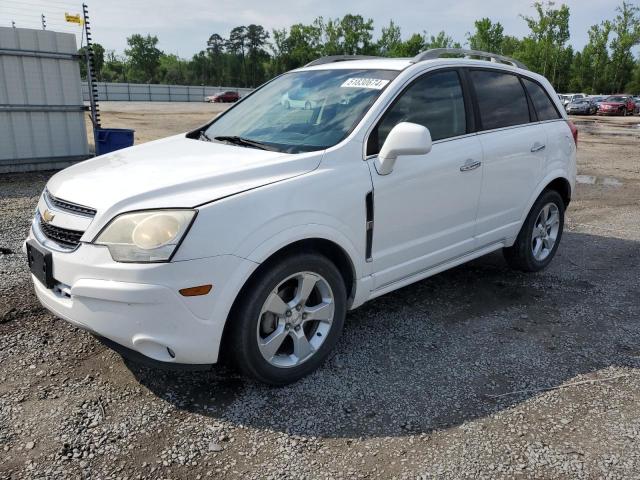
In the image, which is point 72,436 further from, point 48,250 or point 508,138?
point 508,138

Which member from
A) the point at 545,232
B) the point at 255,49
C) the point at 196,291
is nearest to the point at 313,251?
the point at 196,291

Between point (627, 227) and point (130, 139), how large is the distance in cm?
774

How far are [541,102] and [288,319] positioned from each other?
3.33 metres

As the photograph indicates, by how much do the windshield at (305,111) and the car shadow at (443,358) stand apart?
140 cm

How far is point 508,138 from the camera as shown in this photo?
4.32 metres

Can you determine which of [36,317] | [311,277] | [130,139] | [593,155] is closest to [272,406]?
[311,277]

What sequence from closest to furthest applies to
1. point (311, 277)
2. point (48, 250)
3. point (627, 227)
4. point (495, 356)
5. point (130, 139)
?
point (48, 250) → point (311, 277) → point (495, 356) → point (627, 227) → point (130, 139)

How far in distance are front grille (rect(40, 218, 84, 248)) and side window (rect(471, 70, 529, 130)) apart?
2983 millimetres

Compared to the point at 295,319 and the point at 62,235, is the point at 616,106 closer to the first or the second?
the point at 295,319

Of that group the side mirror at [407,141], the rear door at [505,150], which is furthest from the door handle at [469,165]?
the side mirror at [407,141]

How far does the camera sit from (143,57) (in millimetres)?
95438

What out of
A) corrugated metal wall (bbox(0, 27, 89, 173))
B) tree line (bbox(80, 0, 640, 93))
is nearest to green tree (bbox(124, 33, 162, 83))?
tree line (bbox(80, 0, 640, 93))

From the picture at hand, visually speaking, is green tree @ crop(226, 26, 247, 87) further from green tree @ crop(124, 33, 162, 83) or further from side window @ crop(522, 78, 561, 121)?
side window @ crop(522, 78, 561, 121)

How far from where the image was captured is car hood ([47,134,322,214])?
2.69 meters
